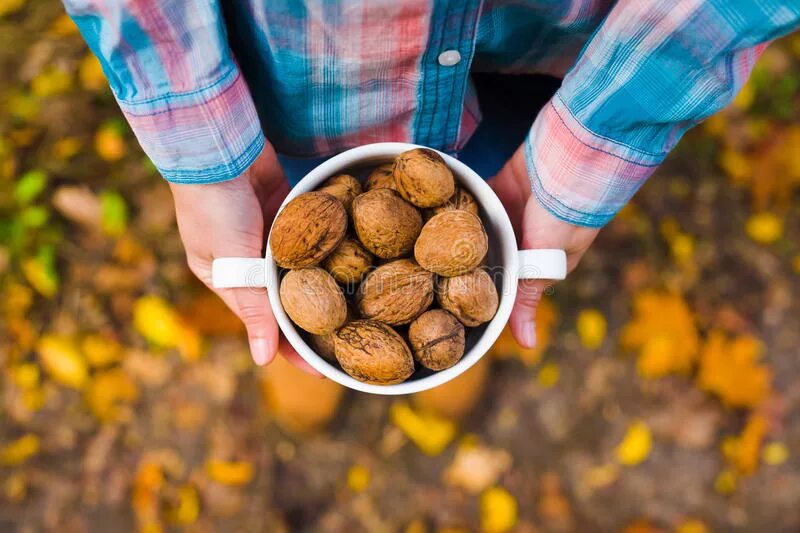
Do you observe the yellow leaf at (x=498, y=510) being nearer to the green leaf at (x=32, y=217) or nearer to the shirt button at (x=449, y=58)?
the shirt button at (x=449, y=58)

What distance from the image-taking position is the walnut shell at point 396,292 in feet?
3.07

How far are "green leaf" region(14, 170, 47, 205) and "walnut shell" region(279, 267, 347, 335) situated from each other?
121 centimetres

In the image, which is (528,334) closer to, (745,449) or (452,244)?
(452,244)

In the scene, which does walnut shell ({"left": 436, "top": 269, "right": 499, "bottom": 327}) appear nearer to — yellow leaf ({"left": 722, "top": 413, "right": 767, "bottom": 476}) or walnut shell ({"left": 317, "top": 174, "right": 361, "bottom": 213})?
walnut shell ({"left": 317, "top": 174, "right": 361, "bottom": 213})

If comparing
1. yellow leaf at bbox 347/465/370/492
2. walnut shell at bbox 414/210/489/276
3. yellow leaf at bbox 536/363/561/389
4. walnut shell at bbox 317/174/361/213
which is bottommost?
yellow leaf at bbox 347/465/370/492

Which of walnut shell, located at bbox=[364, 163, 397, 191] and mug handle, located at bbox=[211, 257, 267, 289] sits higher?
walnut shell, located at bbox=[364, 163, 397, 191]

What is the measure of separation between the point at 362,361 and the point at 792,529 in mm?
1618

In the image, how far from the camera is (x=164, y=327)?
1691mm

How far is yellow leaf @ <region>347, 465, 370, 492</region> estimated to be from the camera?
1.67 metres

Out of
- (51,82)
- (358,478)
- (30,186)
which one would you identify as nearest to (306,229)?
(358,478)

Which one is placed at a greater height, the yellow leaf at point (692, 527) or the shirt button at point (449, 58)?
the shirt button at point (449, 58)

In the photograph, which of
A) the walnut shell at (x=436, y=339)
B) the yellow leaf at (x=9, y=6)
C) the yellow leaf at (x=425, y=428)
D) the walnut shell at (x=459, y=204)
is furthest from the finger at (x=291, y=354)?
the yellow leaf at (x=9, y=6)

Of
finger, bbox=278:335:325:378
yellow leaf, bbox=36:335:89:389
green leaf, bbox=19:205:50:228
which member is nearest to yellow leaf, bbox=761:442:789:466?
finger, bbox=278:335:325:378

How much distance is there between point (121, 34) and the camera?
0.78m
